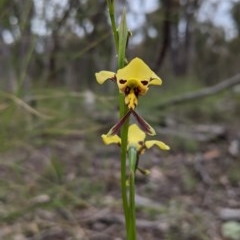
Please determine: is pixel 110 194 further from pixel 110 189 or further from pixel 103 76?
pixel 103 76

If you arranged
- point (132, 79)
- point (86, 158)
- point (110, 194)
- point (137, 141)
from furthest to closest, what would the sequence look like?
1. point (86, 158)
2. point (110, 194)
3. point (137, 141)
4. point (132, 79)

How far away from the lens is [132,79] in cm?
81

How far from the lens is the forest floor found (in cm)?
176

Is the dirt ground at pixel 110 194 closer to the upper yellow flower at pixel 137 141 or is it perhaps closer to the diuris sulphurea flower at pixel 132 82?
the upper yellow flower at pixel 137 141

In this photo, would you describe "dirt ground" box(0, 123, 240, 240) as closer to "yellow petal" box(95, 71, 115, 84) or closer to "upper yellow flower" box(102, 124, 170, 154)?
"upper yellow flower" box(102, 124, 170, 154)

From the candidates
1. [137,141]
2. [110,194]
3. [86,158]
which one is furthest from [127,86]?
[86,158]

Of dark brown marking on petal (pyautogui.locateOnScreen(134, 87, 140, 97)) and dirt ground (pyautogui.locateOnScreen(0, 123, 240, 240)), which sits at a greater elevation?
dirt ground (pyautogui.locateOnScreen(0, 123, 240, 240))

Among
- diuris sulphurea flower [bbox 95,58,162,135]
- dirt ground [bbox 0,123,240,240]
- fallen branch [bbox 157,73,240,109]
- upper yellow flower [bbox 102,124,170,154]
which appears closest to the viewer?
diuris sulphurea flower [bbox 95,58,162,135]

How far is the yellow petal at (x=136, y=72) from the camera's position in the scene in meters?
0.81

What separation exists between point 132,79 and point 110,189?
5.49 feet

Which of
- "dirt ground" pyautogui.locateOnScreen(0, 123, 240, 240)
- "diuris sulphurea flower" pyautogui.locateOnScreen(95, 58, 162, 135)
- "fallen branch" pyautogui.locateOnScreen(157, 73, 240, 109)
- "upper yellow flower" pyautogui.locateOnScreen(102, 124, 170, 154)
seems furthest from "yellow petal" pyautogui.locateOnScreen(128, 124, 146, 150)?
"fallen branch" pyautogui.locateOnScreen(157, 73, 240, 109)

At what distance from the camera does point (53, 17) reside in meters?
2.33

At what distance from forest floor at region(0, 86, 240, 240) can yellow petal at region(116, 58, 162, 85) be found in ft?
2.72

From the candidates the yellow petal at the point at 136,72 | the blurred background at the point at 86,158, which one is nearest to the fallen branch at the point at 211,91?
the blurred background at the point at 86,158
